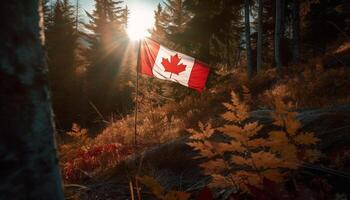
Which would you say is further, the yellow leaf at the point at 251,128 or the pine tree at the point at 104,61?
the pine tree at the point at 104,61

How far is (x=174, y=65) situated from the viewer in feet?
32.4

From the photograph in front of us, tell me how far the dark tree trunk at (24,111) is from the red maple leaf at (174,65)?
27.5 ft

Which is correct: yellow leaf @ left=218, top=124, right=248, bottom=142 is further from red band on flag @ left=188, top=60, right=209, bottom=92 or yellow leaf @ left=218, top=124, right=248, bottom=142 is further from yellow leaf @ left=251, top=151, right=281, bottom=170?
red band on flag @ left=188, top=60, right=209, bottom=92

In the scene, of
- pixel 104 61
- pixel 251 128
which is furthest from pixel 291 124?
pixel 104 61

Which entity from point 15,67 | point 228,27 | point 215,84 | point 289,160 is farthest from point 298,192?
point 228,27

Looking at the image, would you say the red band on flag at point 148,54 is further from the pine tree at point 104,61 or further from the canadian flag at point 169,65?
the pine tree at point 104,61

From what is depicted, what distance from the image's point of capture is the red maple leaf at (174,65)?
9703 mm

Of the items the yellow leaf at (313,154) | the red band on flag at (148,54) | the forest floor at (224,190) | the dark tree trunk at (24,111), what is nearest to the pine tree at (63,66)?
the red band on flag at (148,54)

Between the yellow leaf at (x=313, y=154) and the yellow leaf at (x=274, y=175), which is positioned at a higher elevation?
the yellow leaf at (x=313, y=154)

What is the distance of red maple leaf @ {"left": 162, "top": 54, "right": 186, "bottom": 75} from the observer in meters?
9.70

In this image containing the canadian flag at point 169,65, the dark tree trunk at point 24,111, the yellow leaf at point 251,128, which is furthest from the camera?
the canadian flag at point 169,65

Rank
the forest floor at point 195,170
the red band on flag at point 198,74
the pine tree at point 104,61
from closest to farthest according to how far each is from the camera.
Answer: the forest floor at point 195,170 → the red band on flag at point 198,74 → the pine tree at point 104,61

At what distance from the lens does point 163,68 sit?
32.2 ft

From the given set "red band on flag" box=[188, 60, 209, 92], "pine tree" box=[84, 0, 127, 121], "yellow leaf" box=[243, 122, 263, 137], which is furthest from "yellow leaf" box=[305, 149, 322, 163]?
"pine tree" box=[84, 0, 127, 121]
